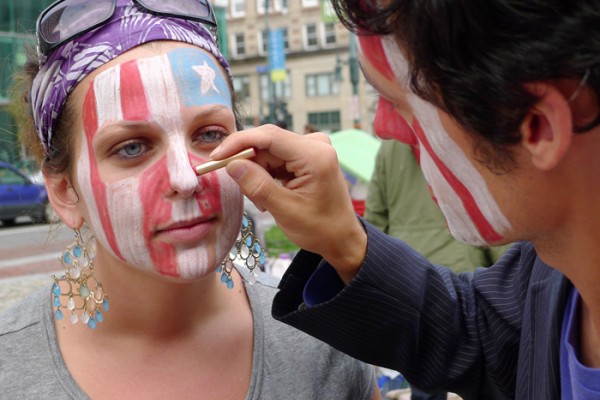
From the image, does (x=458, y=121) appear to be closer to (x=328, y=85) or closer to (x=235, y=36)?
(x=328, y=85)

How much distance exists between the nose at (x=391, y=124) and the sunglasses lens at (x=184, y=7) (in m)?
0.59

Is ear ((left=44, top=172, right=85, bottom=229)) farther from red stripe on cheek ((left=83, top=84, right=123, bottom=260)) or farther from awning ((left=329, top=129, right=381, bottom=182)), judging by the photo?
awning ((left=329, top=129, right=381, bottom=182))

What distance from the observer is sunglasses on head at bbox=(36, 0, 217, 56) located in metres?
1.66

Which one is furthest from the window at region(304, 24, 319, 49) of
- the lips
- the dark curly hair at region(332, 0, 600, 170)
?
the dark curly hair at region(332, 0, 600, 170)

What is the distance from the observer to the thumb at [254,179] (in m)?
1.41

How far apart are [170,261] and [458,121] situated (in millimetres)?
763

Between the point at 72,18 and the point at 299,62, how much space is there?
41.3 meters

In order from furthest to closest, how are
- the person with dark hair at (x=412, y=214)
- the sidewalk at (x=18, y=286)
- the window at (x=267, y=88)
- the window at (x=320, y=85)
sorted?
the window at (x=267, y=88) → the window at (x=320, y=85) → the sidewalk at (x=18, y=286) → the person with dark hair at (x=412, y=214)

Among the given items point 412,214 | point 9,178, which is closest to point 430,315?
point 412,214

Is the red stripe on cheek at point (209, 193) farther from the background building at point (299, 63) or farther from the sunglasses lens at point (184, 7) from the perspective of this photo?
the background building at point (299, 63)

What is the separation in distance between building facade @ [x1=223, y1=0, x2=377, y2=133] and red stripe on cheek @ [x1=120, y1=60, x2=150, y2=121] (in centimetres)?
3746

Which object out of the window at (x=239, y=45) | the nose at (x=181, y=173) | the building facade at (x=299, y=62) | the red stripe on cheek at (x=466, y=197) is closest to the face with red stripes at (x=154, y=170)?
the nose at (x=181, y=173)

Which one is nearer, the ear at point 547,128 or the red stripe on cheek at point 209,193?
the ear at point 547,128

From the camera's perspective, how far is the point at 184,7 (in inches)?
69.3
